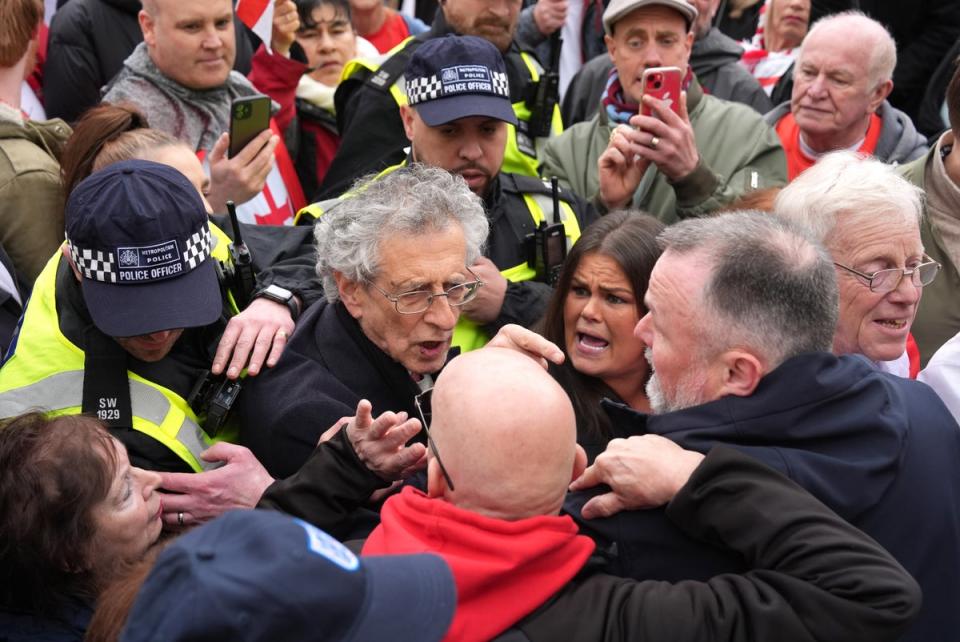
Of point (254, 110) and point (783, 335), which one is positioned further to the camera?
point (254, 110)

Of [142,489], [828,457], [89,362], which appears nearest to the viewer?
[828,457]

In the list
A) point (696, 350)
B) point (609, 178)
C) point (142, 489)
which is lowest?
point (142, 489)

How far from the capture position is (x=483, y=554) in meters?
1.92

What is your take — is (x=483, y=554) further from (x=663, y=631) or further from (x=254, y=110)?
(x=254, y=110)

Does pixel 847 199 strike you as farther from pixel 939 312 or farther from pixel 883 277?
pixel 939 312

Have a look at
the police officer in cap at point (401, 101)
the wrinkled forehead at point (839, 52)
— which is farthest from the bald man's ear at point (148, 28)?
the wrinkled forehead at point (839, 52)

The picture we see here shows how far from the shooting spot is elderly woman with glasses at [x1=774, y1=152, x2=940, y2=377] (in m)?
3.13

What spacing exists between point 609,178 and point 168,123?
1909 millimetres

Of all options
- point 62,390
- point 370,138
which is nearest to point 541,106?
point 370,138

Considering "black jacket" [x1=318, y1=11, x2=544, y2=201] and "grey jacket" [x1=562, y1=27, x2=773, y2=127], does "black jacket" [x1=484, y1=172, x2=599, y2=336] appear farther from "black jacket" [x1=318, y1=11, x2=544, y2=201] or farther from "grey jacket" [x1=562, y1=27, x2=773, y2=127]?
"grey jacket" [x1=562, y1=27, x2=773, y2=127]

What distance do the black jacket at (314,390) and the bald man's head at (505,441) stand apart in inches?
44.0

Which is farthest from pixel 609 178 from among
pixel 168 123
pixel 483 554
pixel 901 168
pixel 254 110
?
pixel 483 554

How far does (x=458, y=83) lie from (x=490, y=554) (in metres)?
2.46

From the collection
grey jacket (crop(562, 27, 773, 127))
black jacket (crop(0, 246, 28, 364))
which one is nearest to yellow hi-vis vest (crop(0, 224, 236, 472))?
black jacket (crop(0, 246, 28, 364))
